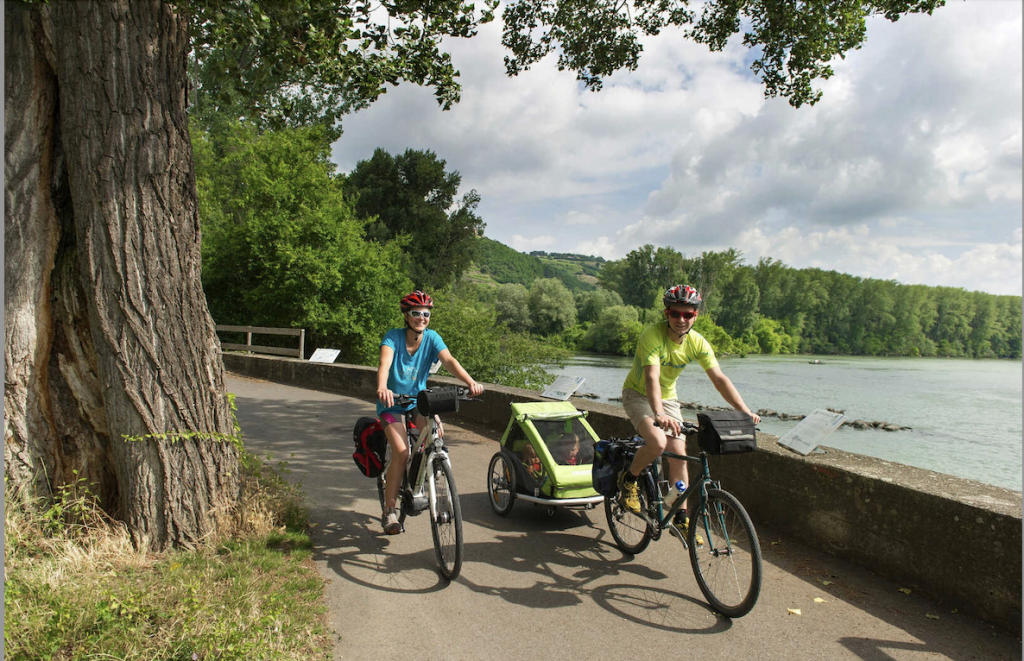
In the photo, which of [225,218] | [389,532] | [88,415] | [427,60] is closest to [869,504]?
[389,532]

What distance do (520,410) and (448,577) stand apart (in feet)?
5.91

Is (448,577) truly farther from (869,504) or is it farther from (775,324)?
(775,324)

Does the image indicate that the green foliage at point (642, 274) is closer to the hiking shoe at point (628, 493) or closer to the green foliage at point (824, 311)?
the green foliage at point (824, 311)

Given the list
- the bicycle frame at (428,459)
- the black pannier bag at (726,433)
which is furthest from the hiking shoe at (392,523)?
the black pannier bag at (726,433)

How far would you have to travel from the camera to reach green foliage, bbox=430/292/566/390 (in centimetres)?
1664

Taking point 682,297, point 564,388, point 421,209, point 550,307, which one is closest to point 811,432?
point 682,297

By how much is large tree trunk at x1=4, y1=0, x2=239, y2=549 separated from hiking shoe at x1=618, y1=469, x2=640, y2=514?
8.88 feet

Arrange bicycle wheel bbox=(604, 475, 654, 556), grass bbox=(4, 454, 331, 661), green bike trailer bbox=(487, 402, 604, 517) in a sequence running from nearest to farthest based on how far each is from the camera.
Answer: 1. grass bbox=(4, 454, 331, 661)
2. bicycle wheel bbox=(604, 475, 654, 556)
3. green bike trailer bbox=(487, 402, 604, 517)

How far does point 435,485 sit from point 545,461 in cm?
113

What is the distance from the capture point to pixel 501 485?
18.2 ft

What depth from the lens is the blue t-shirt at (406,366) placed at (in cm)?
471

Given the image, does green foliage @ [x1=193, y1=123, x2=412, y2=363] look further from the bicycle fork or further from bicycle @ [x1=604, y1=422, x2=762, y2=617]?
bicycle @ [x1=604, y1=422, x2=762, y2=617]

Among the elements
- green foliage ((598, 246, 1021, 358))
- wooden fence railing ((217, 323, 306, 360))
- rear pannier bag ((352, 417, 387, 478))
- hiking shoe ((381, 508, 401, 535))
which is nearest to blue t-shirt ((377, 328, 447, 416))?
rear pannier bag ((352, 417, 387, 478))

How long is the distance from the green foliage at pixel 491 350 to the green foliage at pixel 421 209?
27601 mm
